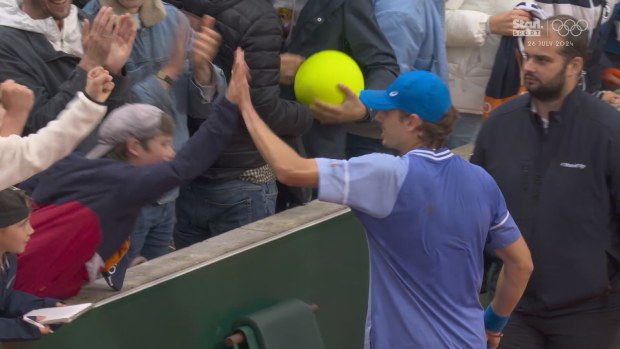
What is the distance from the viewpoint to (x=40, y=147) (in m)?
4.41

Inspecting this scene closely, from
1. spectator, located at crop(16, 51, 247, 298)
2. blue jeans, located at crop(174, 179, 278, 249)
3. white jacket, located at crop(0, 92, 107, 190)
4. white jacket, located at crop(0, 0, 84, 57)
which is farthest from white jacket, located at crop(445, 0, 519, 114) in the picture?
white jacket, located at crop(0, 92, 107, 190)

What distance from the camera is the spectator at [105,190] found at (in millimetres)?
4785

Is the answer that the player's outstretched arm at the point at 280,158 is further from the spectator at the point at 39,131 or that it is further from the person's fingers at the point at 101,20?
the person's fingers at the point at 101,20

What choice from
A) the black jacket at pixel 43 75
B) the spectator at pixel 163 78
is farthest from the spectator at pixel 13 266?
the spectator at pixel 163 78

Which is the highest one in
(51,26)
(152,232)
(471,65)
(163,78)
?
(51,26)

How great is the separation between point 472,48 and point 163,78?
2636mm

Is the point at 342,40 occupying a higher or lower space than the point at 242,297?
higher

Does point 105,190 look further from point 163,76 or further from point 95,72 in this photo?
point 163,76

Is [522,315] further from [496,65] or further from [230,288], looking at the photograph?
[496,65]

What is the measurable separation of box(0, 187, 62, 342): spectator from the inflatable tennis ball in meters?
2.50

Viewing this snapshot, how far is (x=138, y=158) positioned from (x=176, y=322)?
89 centimetres

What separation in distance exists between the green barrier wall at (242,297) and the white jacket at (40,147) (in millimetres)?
701

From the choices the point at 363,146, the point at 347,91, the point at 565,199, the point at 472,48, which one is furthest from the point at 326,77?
the point at 472,48

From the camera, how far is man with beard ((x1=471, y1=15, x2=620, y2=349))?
577 centimetres
